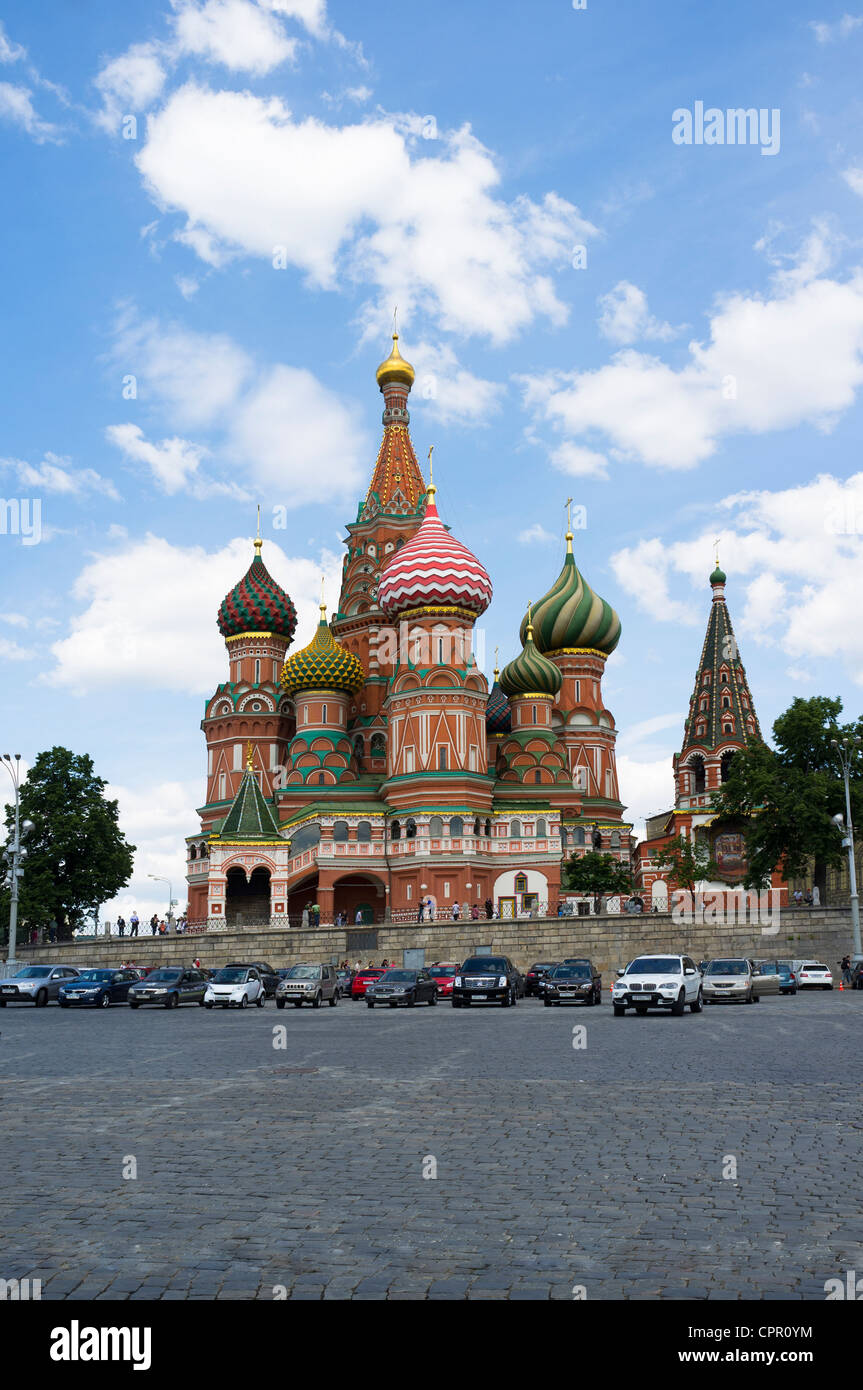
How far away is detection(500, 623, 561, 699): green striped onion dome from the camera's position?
7350 centimetres

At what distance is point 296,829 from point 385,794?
16.2ft

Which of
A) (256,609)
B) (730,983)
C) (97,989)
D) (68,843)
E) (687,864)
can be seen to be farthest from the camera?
(256,609)

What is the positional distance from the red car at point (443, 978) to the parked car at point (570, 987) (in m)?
6.11

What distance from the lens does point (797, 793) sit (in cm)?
5381

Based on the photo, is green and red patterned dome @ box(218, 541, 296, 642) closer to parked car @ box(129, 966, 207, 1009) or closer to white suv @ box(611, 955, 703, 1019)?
parked car @ box(129, 966, 207, 1009)

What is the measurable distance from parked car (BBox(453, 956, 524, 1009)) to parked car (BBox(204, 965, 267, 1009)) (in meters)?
5.98

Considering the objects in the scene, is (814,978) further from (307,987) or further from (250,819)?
(250,819)

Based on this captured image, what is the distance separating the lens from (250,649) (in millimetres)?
75062

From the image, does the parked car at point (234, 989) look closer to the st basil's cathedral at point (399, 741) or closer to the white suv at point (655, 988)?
the white suv at point (655, 988)

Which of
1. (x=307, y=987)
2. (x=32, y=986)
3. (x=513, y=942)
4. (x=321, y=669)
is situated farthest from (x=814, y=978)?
(x=321, y=669)

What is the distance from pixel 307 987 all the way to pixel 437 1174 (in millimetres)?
27094

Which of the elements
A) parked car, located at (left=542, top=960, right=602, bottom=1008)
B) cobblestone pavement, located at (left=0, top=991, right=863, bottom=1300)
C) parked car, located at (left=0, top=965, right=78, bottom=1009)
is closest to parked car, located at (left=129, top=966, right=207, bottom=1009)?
parked car, located at (left=0, top=965, right=78, bottom=1009)

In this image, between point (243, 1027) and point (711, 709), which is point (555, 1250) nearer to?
point (243, 1027)
